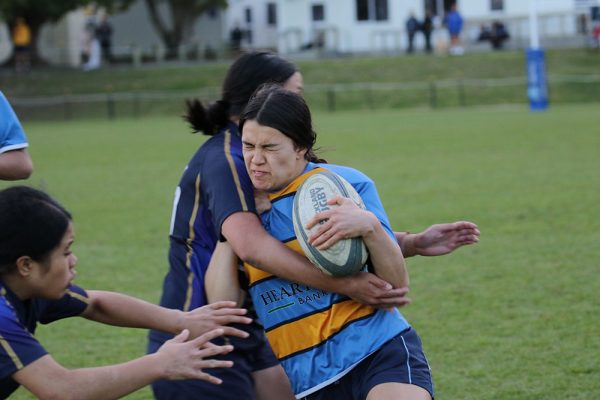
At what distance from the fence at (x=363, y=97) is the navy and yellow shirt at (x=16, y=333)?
95.9 ft

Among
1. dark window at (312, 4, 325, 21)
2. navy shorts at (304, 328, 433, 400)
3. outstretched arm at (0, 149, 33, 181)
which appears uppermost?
dark window at (312, 4, 325, 21)

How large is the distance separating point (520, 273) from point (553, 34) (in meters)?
42.7

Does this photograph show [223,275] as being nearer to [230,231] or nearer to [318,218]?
[230,231]

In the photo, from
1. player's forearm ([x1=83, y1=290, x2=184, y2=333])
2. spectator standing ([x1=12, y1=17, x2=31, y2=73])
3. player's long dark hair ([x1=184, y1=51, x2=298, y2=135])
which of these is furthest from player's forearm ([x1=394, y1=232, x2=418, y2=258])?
spectator standing ([x1=12, y1=17, x2=31, y2=73])

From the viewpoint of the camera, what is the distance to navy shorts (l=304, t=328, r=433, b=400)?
3.61 metres

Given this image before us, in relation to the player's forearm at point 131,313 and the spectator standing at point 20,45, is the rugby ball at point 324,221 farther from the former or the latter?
the spectator standing at point 20,45

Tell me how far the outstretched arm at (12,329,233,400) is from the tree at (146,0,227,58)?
4684cm

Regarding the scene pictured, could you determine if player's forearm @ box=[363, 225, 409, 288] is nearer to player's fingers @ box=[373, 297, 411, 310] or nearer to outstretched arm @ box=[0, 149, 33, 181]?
player's fingers @ box=[373, 297, 411, 310]

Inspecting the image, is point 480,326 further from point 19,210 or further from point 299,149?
point 19,210

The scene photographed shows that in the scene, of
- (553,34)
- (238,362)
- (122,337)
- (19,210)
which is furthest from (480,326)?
(553,34)

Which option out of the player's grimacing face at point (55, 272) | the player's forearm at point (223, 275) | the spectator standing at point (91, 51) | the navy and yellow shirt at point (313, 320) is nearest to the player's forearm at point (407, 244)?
the navy and yellow shirt at point (313, 320)

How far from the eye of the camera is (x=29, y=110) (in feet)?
125

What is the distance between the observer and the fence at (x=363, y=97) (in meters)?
34.0

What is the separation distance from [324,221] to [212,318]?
1.96 ft
